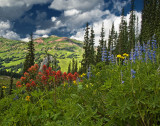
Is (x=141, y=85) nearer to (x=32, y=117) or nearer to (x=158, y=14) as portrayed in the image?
(x=32, y=117)

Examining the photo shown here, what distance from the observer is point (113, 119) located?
1973 mm

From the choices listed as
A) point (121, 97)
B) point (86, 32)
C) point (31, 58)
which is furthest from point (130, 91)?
point (86, 32)

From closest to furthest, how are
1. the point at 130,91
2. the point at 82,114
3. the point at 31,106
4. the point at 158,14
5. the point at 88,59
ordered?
the point at 130,91
the point at 82,114
the point at 31,106
the point at 158,14
the point at 88,59

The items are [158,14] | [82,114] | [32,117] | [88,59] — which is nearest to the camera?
[82,114]

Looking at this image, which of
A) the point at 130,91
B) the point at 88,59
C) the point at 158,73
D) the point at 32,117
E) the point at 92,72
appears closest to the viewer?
the point at 130,91

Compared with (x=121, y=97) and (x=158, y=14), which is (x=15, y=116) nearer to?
(x=121, y=97)

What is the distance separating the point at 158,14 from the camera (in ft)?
133

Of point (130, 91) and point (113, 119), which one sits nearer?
point (130, 91)

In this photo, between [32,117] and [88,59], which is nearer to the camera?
[32,117]

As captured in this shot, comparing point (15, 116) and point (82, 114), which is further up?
point (82, 114)

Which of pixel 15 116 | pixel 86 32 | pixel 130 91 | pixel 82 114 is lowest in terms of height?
pixel 15 116

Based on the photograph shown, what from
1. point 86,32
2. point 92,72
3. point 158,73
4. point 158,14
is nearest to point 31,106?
point 92,72

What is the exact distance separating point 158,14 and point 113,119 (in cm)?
5037

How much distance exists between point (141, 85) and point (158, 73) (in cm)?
34
